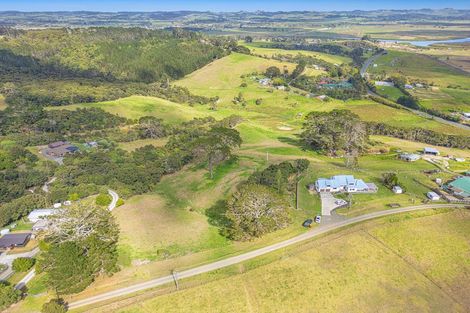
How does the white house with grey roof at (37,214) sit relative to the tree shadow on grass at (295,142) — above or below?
above

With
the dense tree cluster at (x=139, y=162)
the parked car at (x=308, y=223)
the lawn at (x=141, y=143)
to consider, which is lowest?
the lawn at (x=141, y=143)

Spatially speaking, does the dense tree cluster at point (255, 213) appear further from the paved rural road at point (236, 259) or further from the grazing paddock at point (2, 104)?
the grazing paddock at point (2, 104)

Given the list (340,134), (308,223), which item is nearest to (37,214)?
(308,223)

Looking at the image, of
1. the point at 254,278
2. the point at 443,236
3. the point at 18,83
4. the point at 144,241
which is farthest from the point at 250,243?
the point at 18,83

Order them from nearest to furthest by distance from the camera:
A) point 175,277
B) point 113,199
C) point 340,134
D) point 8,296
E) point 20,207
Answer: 1. point 8,296
2. point 175,277
3. point 20,207
4. point 113,199
5. point 340,134

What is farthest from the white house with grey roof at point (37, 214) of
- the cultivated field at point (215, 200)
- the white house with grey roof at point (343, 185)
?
the white house with grey roof at point (343, 185)

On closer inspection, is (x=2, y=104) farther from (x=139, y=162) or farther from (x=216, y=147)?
(x=216, y=147)
